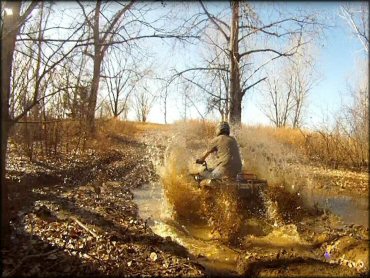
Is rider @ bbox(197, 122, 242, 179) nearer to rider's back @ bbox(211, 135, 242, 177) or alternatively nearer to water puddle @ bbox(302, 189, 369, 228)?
rider's back @ bbox(211, 135, 242, 177)

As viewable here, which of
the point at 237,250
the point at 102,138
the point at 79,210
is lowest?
the point at 237,250

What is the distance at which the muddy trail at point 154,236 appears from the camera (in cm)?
521

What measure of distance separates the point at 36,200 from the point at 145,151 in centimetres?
1389

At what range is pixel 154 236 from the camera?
6750mm

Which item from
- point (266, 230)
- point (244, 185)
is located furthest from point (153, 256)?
point (244, 185)

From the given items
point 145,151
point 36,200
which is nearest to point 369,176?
point 145,151

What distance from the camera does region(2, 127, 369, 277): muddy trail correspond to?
205 inches

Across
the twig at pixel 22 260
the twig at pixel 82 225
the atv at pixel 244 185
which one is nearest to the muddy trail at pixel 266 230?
the atv at pixel 244 185

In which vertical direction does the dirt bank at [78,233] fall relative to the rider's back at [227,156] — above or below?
below

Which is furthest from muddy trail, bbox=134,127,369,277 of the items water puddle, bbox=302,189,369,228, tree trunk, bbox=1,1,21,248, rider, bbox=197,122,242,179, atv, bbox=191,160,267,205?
tree trunk, bbox=1,1,21,248

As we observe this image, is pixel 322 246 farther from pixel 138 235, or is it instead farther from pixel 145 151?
pixel 145 151

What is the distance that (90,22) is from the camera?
5.84 m

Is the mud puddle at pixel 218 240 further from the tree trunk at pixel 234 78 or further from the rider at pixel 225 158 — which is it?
the tree trunk at pixel 234 78

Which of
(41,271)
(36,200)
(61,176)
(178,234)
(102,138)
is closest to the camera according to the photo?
(41,271)
